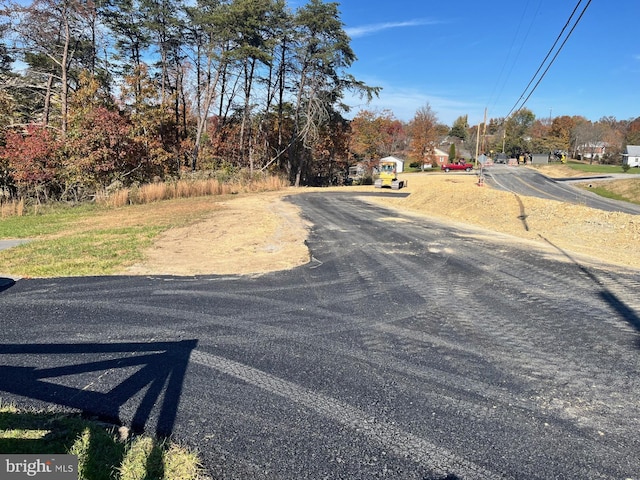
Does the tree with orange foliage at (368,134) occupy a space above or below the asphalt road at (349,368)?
above

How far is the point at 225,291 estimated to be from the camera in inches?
236

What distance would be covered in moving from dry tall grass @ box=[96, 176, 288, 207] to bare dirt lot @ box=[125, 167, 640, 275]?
16.8 feet

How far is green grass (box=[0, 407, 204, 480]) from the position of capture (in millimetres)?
2350

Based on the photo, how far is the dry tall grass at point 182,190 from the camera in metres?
19.3

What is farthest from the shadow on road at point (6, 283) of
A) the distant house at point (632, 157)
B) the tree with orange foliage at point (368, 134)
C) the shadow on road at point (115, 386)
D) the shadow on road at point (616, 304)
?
the distant house at point (632, 157)

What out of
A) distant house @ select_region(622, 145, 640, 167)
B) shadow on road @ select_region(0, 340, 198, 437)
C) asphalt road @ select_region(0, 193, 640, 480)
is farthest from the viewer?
distant house @ select_region(622, 145, 640, 167)

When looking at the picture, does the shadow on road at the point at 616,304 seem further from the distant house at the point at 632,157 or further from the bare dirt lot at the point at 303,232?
the distant house at the point at 632,157

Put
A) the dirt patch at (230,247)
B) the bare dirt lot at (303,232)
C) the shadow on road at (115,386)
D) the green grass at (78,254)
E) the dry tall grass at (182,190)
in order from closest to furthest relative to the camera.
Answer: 1. the shadow on road at (115,386)
2. the green grass at (78,254)
3. the dirt patch at (230,247)
4. the bare dirt lot at (303,232)
5. the dry tall grass at (182,190)

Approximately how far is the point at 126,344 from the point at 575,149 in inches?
4544

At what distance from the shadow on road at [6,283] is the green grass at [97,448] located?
13.3 feet

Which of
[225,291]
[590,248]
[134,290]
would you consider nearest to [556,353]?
[225,291]

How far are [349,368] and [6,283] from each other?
584 centimetres

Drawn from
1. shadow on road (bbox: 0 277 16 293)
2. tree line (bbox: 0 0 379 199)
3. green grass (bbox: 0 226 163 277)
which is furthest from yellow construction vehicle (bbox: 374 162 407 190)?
shadow on road (bbox: 0 277 16 293)

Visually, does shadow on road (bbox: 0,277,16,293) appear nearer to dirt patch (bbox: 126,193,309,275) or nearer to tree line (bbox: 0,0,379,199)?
dirt patch (bbox: 126,193,309,275)
